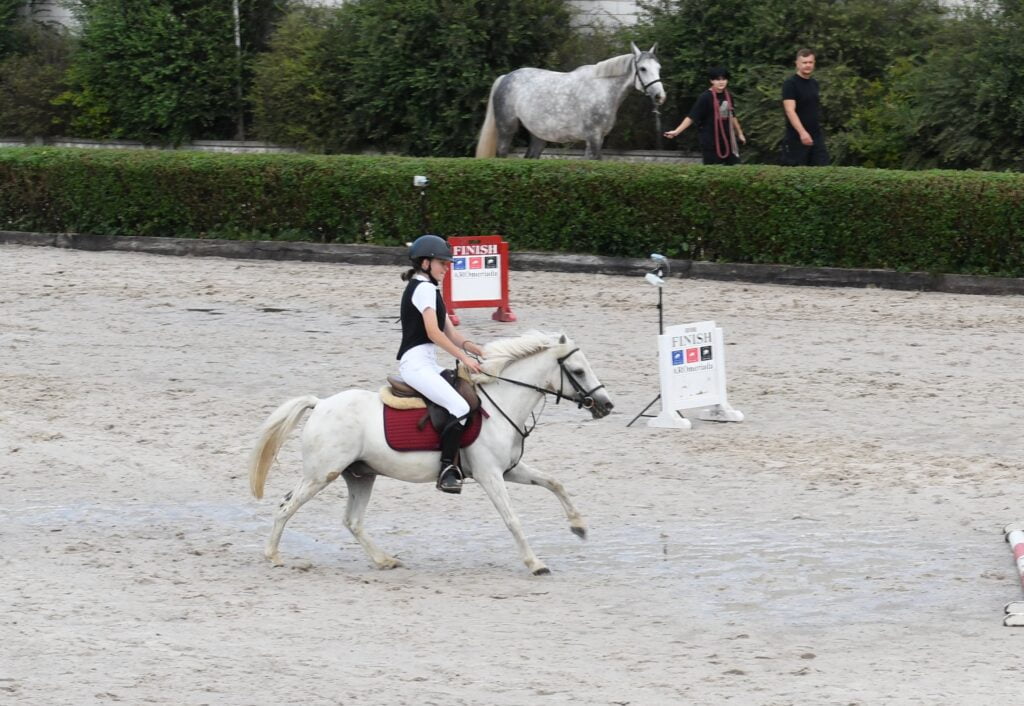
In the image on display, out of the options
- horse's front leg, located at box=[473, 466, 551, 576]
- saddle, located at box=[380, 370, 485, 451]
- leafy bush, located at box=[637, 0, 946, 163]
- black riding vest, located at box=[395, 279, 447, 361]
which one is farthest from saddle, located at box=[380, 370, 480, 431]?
leafy bush, located at box=[637, 0, 946, 163]

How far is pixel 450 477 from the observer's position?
9141 millimetres

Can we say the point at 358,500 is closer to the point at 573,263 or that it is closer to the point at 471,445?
the point at 471,445

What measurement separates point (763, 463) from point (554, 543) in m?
2.26

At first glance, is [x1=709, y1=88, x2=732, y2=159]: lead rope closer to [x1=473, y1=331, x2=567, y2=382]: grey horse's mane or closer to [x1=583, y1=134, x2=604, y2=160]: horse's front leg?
[x1=583, y1=134, x2=604, y2=160]: horse's front leg

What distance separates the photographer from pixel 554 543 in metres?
9.67

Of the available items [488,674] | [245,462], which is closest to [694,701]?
[488,674]

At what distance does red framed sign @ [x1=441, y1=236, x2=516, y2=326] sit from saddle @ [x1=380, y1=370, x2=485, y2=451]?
6878 mm

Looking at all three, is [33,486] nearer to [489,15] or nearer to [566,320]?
[566,320]

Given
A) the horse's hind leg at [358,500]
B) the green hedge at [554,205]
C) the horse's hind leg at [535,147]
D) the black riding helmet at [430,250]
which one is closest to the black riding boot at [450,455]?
the horse's hind leg at [358,500]

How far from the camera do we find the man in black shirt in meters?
19.6

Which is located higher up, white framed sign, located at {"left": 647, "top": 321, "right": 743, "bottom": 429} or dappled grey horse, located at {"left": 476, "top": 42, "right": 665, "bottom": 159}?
dappled grey horse, located at {"left": 476, "top": 42, "right": 665, "bottom": 159}

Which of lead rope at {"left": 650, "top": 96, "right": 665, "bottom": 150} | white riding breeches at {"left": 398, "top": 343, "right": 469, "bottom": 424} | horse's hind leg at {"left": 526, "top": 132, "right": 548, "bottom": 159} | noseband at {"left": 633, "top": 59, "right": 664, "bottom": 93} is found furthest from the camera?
lead rope at {"left": 650, "top": 96, "right": 665, "bottom": 150}

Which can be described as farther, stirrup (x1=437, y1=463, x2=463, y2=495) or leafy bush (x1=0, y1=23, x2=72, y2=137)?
leafy bush (x1=0, y1=23, x2=72, y2=137)

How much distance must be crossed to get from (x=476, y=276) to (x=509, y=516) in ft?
24.4
